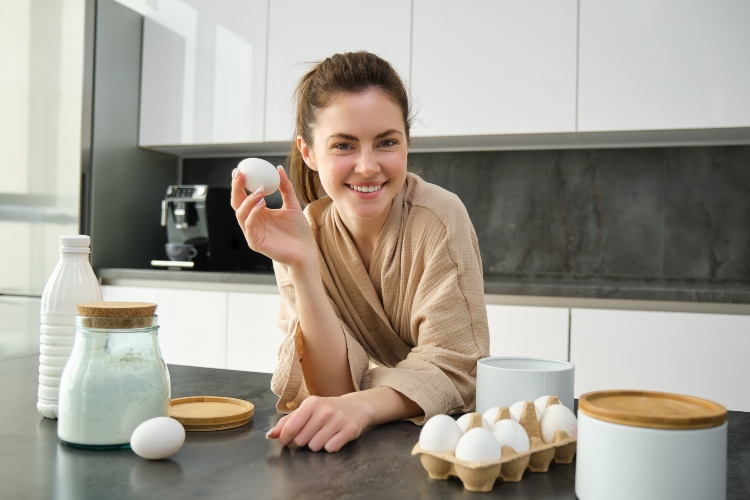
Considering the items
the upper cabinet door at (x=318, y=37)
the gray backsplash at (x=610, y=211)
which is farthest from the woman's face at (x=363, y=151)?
the gray backsplash at (x=610, y=211)

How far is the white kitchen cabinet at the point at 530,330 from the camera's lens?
7.30 feet

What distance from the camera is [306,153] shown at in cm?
145

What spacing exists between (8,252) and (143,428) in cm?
252

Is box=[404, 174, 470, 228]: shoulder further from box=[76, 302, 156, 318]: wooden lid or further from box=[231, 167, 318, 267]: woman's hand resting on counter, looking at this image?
box=[76, 302, 156, 318]: wooden lid

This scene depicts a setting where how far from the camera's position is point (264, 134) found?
2.87m

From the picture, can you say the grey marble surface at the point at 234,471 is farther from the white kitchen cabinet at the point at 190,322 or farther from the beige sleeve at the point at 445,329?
the white kitchen cabinet at the point at 190,322

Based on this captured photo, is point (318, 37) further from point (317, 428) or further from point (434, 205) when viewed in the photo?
point (317, 428)

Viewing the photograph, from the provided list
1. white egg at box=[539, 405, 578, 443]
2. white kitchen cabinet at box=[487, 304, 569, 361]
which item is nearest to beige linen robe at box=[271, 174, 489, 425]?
white egg at box=[539, 405, 578, 443]

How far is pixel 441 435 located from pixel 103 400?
0.35 metres

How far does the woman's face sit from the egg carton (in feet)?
1.98

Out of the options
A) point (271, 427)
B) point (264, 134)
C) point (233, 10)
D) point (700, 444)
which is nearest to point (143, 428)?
point (271, 427)

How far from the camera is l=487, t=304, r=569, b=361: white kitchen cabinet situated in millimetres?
2227

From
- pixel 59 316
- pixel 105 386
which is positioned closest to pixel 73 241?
pixel 59 316

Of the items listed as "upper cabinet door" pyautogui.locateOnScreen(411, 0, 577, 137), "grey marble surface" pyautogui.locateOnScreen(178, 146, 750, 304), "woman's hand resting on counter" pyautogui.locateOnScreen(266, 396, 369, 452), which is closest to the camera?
"woman's hand resting on counter" pyautogui.locateOnScreen(266, 396, 369, 452)
